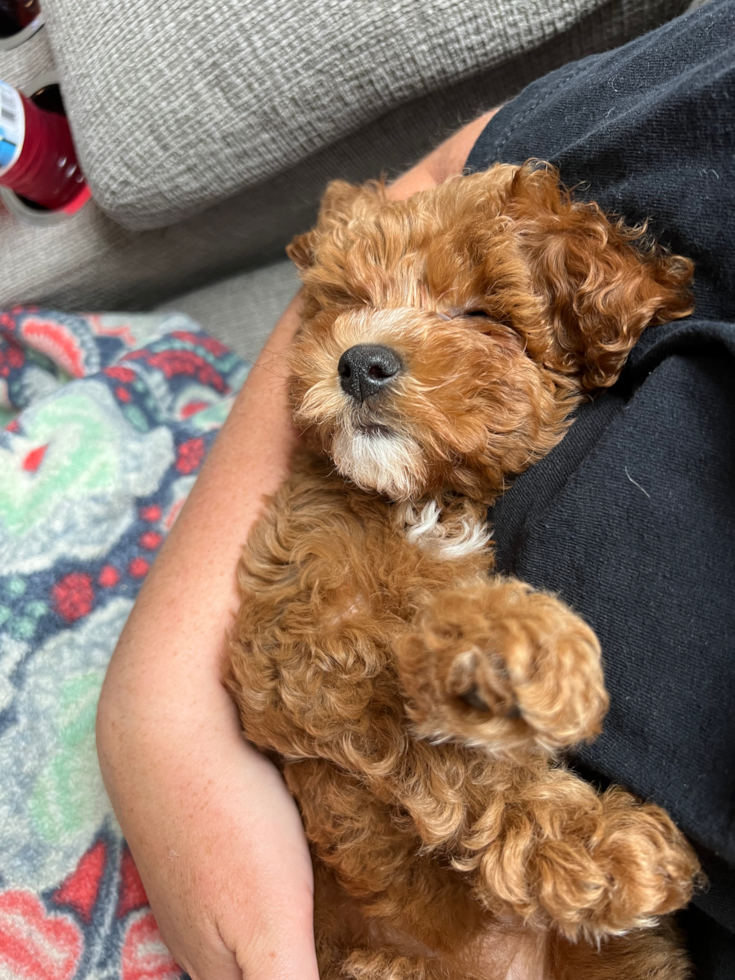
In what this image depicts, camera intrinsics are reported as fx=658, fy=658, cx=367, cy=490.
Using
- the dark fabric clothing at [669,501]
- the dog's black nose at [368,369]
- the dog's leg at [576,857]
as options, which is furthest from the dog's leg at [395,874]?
the dog's black nose at [368,369]

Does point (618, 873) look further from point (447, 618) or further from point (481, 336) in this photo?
point (481, 336)

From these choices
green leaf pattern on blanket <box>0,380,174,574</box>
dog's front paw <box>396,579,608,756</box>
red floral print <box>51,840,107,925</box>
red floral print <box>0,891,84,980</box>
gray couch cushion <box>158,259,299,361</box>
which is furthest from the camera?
gray couch cushion <box>158,259,299,361</box>

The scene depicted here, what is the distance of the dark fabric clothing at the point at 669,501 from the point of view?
1.14m

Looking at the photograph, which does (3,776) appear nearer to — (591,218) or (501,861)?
(501,861)

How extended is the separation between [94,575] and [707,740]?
1962 millimetres

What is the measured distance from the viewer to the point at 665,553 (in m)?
1.19

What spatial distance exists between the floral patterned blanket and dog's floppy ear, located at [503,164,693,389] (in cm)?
166

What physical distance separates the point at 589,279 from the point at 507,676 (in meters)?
0.78

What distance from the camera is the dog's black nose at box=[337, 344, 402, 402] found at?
134cm

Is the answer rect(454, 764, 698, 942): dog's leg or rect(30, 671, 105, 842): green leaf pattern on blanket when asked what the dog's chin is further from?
rect(30, 671, 105, 842): green leaf pattern on blanket

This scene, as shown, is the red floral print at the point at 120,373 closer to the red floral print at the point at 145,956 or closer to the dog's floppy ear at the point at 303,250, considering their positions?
the dog's floppy ear at the point at 303,250

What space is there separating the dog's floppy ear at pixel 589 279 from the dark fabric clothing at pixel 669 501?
0.05m

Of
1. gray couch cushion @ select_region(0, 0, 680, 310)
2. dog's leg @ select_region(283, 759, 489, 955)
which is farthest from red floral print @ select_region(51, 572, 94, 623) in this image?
gray couch cushion @ select_region(0, 0, 680, 310)

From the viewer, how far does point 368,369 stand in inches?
52.9
